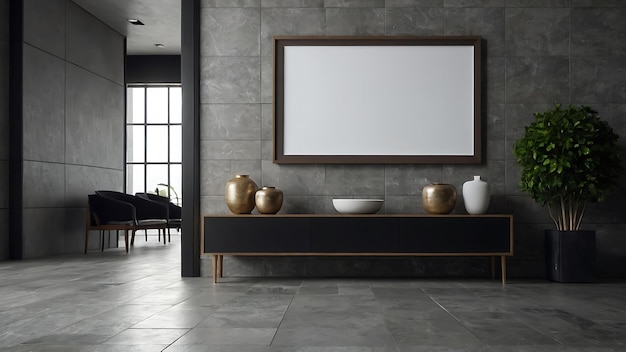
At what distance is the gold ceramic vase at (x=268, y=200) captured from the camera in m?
4.74

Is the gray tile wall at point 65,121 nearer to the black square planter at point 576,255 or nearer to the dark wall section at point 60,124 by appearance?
the dark wall section at point 60,124

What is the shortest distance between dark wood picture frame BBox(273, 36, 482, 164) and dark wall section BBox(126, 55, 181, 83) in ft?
24.7

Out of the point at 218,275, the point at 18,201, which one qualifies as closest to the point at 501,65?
the point at 218,275

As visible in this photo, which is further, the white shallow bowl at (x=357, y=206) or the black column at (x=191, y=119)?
the black column at (x=191, y=119)

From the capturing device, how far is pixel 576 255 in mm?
4633

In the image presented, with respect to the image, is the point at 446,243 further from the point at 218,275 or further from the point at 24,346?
the point at 24,346

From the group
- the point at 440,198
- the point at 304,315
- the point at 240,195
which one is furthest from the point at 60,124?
the point at 304,315

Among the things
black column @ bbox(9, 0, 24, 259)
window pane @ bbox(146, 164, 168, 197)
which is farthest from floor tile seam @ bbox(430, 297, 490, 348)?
window pane @ bbox(146, 164, 168, 197)

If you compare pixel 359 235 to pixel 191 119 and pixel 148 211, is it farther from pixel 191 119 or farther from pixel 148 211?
pixel 148 211

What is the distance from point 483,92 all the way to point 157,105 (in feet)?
A: 29.6

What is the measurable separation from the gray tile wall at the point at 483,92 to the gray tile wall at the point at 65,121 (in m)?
3.19

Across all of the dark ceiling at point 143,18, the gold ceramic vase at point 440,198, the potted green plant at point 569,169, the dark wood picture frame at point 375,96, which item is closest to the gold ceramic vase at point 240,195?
the dark wood picture frame at point 375,96

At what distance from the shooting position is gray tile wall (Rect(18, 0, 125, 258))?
7152 millimetres

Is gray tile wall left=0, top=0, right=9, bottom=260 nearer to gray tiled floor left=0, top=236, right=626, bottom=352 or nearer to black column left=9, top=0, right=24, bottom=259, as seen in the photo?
black column left=9, top=0, right=24, bottom=259
